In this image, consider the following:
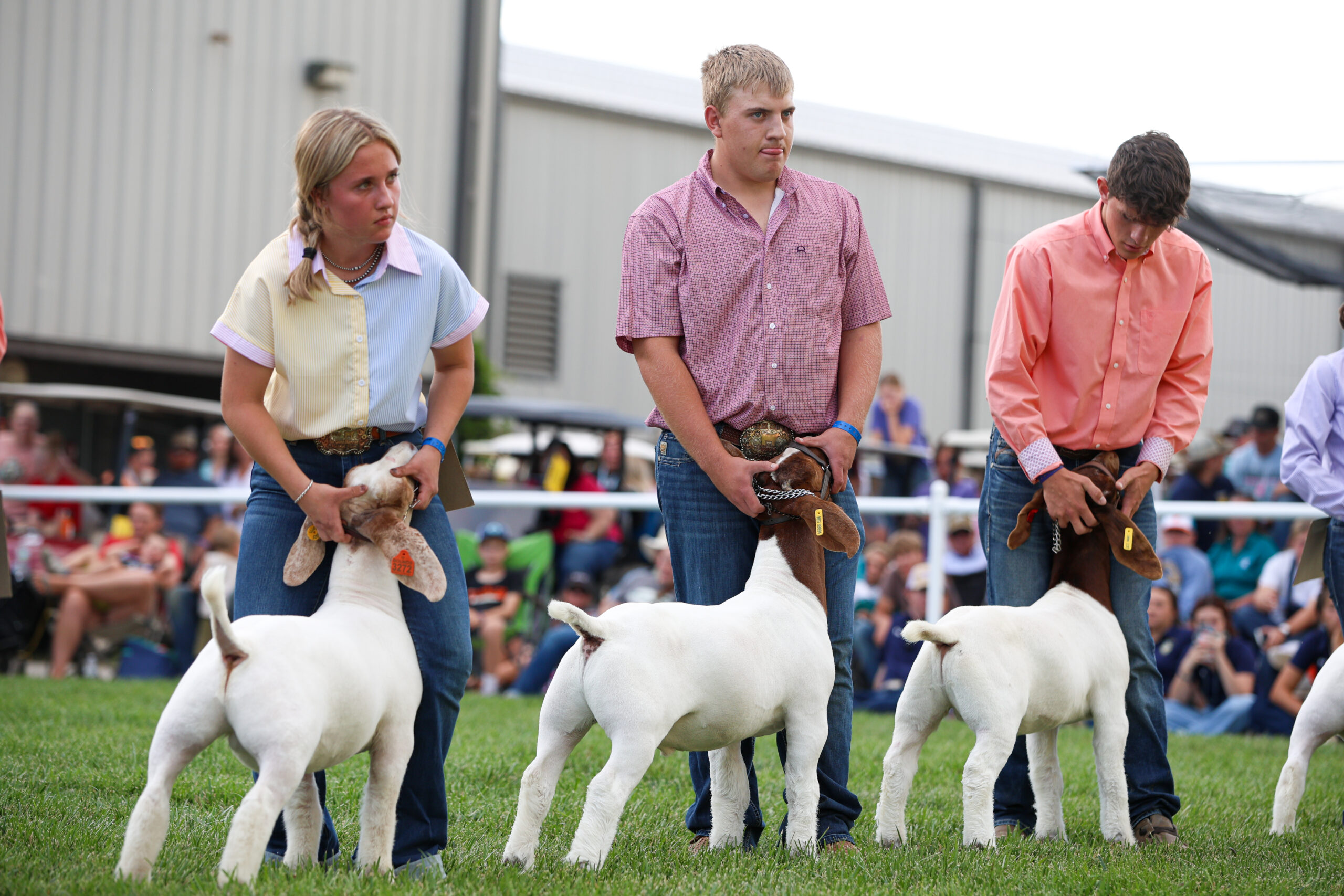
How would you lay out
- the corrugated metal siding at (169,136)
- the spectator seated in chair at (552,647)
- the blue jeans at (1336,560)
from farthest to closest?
1. the corrugated metal siding at (169,136)
2. the spectator seated in chair at (552,647)
3. the blue jeans at (1336,560)

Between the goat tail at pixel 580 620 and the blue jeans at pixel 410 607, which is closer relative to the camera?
the goat tail at pixel 580 620

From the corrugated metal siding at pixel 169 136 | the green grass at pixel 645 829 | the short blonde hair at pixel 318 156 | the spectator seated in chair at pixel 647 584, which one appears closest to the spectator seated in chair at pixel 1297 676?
the green grass at pixel 645 829

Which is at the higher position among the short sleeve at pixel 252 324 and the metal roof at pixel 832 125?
the metal roof at pixel 832 125

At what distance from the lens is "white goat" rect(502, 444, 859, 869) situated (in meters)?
3.53

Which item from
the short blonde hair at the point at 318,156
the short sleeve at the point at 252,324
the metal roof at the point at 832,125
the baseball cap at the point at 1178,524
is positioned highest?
the metal roof at the point at 832,125

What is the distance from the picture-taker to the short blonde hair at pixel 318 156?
356 centimetres

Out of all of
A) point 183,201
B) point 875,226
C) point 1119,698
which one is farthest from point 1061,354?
point 875,226

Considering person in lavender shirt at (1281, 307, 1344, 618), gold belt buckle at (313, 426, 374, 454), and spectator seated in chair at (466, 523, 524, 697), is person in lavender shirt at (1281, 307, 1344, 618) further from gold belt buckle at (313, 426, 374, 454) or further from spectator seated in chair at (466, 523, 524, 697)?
spectator seated in chair at (466, 523, 524, 697)

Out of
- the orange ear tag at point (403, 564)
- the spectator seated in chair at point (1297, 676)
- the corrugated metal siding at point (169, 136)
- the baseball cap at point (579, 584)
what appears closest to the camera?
the orange ear tag at point (403, 564)

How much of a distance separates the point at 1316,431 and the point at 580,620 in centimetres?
330

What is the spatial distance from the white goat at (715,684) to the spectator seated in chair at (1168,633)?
595cm

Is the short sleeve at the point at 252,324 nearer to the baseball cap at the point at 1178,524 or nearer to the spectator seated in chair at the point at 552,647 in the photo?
the spectator seated in chair at the point at 552,647

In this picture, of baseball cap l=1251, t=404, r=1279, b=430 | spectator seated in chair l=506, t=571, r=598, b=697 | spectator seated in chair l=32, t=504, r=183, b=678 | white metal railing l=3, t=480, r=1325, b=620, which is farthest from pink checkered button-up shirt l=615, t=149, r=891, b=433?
baseball cap l=1251, t=404, r=1279, b=430

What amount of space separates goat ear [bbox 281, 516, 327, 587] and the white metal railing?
4.56 m
